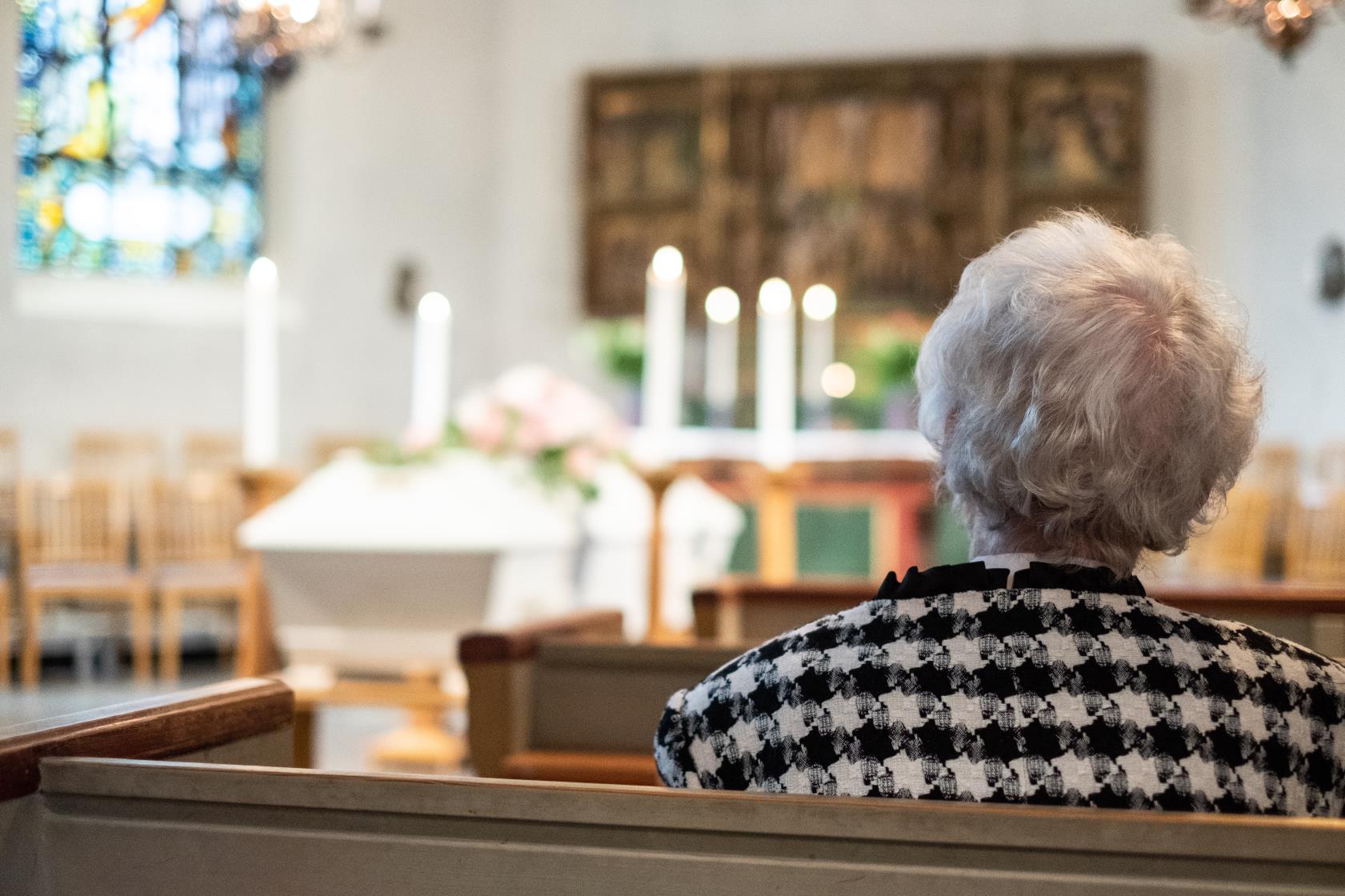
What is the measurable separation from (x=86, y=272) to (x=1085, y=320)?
9.51 m

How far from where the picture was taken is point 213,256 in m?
10.4

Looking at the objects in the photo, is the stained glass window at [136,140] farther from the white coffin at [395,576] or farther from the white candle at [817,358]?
the white coffin at [395,576]

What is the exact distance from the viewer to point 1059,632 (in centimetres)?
131

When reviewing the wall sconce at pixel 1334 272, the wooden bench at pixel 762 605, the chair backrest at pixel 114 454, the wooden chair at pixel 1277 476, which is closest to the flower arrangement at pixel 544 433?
the wooden bench at pixel 762 605

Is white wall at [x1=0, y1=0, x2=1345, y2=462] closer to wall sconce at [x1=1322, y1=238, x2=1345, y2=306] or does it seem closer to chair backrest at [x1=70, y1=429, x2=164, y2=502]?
wall sconce at [x1=1322, y1=238, x2=1345, y2=306]

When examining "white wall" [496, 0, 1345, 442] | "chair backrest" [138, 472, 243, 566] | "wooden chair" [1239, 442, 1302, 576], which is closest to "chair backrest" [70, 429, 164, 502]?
"chair backrest" [138, 472, 243, 566]

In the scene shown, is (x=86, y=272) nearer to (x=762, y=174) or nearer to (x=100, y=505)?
(x=100, y=505)

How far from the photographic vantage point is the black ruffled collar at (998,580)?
1.37 m

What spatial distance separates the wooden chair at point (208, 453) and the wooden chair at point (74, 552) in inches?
58.9

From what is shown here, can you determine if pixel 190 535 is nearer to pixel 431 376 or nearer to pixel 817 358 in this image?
pixel 817 358

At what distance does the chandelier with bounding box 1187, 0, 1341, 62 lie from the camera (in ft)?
14.2

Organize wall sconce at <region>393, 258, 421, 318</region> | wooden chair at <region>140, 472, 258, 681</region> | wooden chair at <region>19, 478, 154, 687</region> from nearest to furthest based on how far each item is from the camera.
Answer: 1. wooden chair at <region>19, 478, 154, 687</region>
2. wooden chair at <region>140, 472, 258, 681</region>
3. wall sconce at <region>393, 258, 421, 318</region>

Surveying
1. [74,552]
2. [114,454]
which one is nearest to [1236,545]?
[74,552]

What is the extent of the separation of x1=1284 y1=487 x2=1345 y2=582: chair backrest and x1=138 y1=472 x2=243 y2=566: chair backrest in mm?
5758
